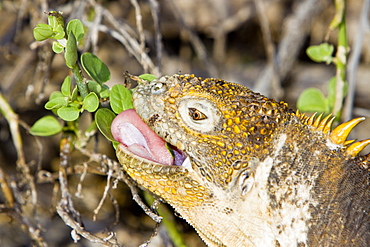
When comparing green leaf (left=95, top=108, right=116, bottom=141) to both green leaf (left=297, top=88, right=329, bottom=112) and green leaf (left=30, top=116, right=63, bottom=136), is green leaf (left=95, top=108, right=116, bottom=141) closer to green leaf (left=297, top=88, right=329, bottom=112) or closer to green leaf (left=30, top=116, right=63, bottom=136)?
green leaf (left=30, top=116, right=63, bottom=136)

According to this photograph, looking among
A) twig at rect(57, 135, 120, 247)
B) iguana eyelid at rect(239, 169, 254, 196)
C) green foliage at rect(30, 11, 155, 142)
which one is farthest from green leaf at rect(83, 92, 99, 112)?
iguana eyelid at rect(239, 169, 254, 196)

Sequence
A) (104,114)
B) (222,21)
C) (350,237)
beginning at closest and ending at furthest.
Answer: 1. (350,237)
2. (104,114)
3. (222,21)

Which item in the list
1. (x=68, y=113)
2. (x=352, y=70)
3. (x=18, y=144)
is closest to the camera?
(x=68, y=113)

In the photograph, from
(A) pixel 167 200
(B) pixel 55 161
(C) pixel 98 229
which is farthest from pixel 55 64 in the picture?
(A) pixel 167 200

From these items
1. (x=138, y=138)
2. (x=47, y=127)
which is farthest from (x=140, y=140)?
(x=47, y=127)

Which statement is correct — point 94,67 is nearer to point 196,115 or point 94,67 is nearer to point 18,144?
point 196,115

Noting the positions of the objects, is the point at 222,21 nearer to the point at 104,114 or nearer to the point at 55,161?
the point at 55,161
